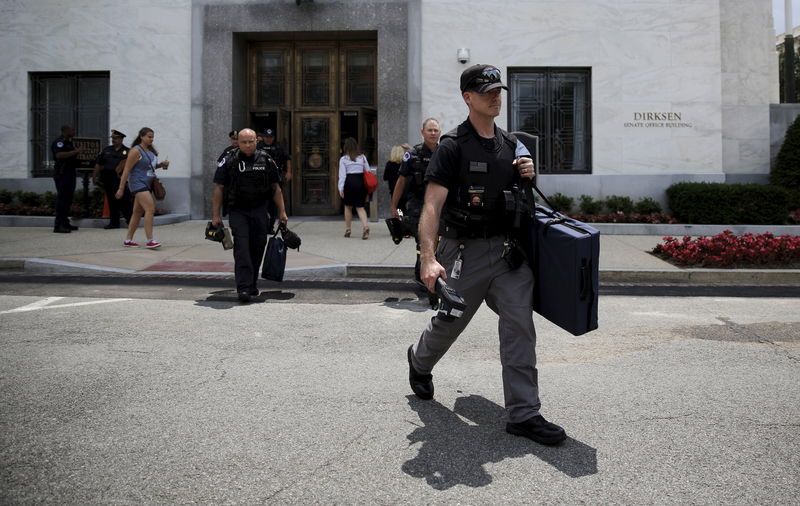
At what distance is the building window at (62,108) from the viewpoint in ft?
60.1

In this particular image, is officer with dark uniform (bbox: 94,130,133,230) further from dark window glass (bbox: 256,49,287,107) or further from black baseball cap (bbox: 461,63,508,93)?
black baseball cap (bbox: 461,63,508,93)

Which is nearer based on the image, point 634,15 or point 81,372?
point 81,372

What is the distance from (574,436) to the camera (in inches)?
157

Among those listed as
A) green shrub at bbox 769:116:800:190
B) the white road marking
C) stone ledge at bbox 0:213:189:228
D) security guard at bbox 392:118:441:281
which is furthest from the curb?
green shrub at bbox 769:116:800:190

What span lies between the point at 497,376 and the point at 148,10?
15634 millimetres

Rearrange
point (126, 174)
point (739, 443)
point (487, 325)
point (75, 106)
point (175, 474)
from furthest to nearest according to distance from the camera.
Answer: point (75, 106), point (126, 174), point (487, 325), point (739, 443), point (175, 474)

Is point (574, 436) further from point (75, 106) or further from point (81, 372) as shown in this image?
point (75, 106)

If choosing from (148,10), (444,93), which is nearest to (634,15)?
(444,93)

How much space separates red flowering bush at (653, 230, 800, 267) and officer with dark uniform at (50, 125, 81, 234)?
10.9 metres

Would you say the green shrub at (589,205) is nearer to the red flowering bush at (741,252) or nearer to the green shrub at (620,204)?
the green shrub at (620,204)

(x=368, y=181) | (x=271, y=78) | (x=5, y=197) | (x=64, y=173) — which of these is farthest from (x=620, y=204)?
(x=5, y=197)

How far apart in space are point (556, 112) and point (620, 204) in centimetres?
267

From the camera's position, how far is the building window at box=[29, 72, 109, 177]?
18312 millimetres

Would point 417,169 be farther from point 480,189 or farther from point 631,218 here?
point 631,218
